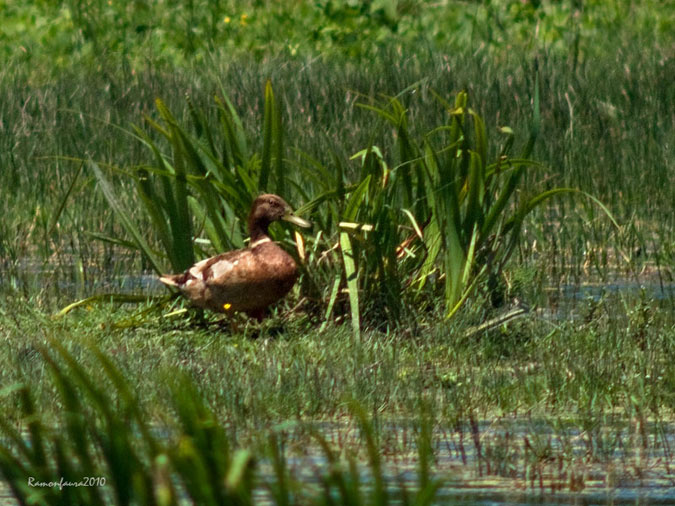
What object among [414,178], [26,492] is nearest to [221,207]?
[414,178]

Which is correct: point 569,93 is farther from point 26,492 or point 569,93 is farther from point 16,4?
point 16,4

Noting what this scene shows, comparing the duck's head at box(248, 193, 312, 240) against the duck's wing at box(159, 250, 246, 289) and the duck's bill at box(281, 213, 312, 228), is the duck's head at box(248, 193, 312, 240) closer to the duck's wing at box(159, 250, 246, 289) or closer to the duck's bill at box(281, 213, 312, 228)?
the duck's bill at box(281, 213, 312, 228)

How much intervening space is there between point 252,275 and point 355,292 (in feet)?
1.49

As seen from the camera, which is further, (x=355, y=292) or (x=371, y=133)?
(x=371, y=133)

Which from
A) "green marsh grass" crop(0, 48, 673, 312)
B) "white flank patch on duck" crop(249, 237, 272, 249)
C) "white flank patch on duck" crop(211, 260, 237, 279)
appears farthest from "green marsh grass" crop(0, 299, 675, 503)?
"green marsh grass" crop(0, 48, 673, 312)

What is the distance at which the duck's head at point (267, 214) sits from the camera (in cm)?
608

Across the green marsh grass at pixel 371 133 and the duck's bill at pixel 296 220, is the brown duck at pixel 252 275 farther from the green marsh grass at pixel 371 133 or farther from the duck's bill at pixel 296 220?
the green marsh grass at pixel 371 133

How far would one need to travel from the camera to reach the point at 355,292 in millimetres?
5887

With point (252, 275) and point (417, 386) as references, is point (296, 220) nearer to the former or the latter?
point (252, 275)

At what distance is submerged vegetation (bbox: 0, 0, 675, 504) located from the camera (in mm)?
3352

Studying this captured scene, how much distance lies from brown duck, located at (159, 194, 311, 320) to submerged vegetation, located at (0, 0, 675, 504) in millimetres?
143

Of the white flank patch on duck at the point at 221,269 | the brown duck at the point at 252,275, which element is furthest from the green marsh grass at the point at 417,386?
the white flank patch on duck at the point at 221,269

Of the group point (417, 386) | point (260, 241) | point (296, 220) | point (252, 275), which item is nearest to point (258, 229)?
point (260, 241)

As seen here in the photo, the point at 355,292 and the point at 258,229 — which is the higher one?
the point at 258,229
